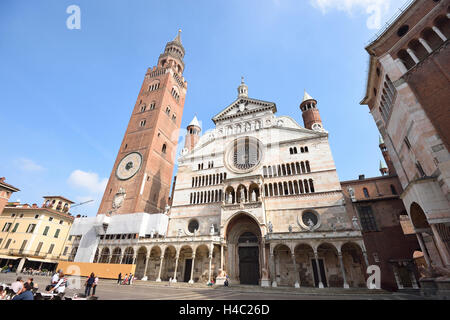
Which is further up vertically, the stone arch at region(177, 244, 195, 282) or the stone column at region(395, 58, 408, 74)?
the stone column at region(395, 58, 408, 74)

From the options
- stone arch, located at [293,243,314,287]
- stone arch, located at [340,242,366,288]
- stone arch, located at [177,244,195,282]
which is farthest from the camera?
stone arch, located at [177,244,195,282]

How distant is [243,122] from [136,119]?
22.1m

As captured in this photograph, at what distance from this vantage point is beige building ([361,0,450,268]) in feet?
40.9

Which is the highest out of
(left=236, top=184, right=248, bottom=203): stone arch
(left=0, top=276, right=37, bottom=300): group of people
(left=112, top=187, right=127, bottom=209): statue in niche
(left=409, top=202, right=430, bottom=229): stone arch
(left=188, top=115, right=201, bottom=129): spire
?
(left=188, top=115, right=201, bottom=129): spire

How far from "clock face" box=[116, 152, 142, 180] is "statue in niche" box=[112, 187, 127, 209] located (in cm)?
241

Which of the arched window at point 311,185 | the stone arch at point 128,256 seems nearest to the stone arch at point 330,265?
the arched window at point 311,185

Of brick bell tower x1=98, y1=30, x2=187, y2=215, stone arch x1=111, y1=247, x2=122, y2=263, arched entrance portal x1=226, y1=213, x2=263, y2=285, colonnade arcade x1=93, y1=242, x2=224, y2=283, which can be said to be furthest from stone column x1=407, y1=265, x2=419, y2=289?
stone arch x1=111, y1=247, x2=122, y2=263

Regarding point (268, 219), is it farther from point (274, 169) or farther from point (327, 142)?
point (327, 142)

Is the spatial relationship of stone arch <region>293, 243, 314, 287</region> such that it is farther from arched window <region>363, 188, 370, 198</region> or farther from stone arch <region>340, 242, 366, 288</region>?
arched window <region>363, 188, 370, 198</region>

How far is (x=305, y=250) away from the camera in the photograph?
21.3 meters

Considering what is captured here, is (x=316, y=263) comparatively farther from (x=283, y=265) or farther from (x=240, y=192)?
(x=240, y=192)

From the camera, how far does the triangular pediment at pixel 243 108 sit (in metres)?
31.4

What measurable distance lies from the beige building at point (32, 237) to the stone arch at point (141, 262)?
1779cm

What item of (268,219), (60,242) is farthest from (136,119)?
(268,219)
